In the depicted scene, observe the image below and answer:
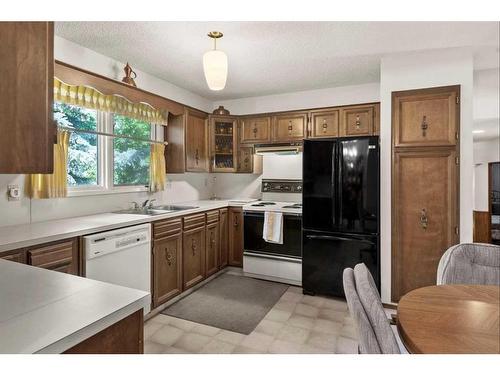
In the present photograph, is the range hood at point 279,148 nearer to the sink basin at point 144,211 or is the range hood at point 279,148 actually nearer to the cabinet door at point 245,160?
the cabinet door at point 245,160

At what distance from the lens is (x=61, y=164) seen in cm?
194

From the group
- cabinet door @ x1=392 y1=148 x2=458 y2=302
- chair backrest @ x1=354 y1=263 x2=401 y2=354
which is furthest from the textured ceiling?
chair backrest @ x1=354 y1=263 x2=401 y2=354

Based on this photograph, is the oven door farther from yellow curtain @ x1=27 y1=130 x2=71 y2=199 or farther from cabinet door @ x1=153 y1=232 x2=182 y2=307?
yellow curtain @ x1=27 y1=130 x2=71 y2=199

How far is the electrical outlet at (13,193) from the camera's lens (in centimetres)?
175

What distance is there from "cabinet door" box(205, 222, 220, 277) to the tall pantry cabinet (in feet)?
5.21

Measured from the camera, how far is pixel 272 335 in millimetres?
1907

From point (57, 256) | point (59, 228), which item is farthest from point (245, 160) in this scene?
point (57, 256)

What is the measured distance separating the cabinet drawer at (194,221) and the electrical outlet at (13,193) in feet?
3.70

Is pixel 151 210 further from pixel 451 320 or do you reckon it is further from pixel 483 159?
pixel 483 159

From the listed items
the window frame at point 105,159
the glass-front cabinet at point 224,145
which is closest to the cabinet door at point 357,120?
the glass-front cabinet at point 224,145

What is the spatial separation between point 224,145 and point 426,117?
6.64 feet

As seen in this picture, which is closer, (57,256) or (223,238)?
(57,256)
